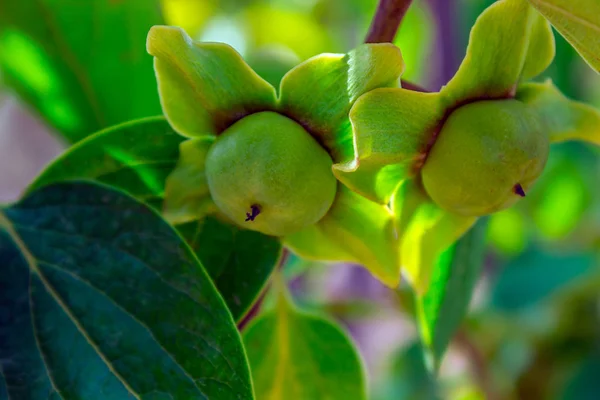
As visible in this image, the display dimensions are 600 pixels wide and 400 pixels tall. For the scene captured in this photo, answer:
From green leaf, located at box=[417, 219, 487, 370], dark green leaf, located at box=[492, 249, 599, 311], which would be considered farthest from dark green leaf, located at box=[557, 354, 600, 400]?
green leaf, located at box=[417, 219, 487, 370]

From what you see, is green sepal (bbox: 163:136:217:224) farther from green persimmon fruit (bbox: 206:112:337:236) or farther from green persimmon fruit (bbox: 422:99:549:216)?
green persimmon fruit (bbox: 422:99:549:216)

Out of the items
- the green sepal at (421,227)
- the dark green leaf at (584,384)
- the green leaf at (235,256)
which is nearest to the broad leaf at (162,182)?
the green leaf at (235,256)

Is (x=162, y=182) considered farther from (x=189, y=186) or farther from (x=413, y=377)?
(x=413, y=377)

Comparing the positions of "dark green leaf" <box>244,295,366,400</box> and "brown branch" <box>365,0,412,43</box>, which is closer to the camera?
"brown branch" <box>365,0,412,43</box>

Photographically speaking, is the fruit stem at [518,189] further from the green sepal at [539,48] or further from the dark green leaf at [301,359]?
the dark green leaf at [301,359]

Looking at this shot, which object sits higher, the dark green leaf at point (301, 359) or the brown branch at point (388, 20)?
the brown branch at point (388, 20)
